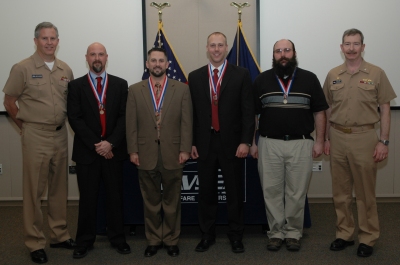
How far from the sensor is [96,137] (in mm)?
3564

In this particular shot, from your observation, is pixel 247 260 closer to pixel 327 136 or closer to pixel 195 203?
pixel 195 203

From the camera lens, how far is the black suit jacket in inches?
141

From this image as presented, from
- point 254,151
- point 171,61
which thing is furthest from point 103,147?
point 171,61

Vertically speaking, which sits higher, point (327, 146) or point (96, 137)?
point (96, 137)

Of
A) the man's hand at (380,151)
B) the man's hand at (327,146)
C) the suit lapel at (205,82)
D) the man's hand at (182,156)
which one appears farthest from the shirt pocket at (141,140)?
the man's hand at (380,151)

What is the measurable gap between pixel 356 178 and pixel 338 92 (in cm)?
74

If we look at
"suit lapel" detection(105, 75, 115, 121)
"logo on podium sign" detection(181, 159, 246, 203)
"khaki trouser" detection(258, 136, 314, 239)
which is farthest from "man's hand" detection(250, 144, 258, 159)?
"suit lapel" detection(105, 75, 115, 121)

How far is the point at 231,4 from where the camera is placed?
17.4 ft

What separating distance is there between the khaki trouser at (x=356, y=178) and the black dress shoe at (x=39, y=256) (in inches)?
98.2

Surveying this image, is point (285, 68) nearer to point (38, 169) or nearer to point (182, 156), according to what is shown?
point (182, 156)

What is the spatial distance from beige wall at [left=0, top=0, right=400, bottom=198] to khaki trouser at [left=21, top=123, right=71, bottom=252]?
190cm

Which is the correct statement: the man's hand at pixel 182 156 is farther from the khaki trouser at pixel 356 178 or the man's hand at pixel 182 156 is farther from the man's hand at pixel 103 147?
the khaki trouser at pixel 356 178

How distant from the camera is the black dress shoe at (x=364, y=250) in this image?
11.7ft

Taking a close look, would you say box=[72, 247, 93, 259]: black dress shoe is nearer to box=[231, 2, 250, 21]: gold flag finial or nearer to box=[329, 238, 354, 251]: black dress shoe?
box=[329, 238, 354, 251]: black dress shoe
